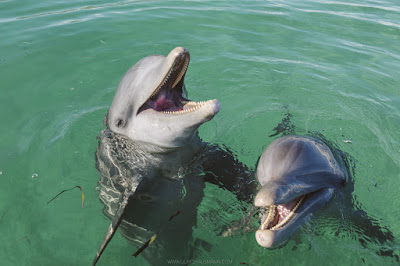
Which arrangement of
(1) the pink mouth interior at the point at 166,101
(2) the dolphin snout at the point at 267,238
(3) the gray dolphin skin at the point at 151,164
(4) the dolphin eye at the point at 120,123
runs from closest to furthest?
(2) the dolphin snout at the point at 267,238 → (3) the gray dolphin skin at the point at 151,164 → (1) the pink mouth interior at the point at 166,101 → (4) the dolphin eye at the point at 120,123

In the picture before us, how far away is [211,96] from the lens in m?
7.43

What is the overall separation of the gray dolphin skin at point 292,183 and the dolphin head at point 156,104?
1.00 metres

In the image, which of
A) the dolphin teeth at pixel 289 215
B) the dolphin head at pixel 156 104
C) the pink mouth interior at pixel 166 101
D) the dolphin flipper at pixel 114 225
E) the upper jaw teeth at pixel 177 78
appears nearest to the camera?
the dolphin teeth at pixel 289 215

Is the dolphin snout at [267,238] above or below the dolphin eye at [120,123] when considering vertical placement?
below

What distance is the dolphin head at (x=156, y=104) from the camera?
3969 millimetres

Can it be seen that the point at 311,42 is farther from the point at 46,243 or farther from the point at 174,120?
the point at 46,243

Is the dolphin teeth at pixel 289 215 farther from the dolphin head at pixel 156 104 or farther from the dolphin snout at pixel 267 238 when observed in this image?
the dolphin head at pixel 156 104

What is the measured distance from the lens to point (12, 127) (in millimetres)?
6176

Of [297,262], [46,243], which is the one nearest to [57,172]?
[46,243]

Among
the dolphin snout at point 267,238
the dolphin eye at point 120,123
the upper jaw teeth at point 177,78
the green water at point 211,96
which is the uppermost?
the upper jaw teeth at point 177,78

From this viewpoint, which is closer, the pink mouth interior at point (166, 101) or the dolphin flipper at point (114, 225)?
the dolphin flipper at point (114, 225)

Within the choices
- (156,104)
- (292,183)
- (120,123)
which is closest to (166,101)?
(156,104)

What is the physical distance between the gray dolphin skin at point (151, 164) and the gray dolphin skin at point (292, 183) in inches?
41.0

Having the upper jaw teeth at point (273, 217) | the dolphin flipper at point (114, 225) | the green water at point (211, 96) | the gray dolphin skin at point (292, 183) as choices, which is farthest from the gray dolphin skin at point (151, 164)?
the upper jaw teeth at point (273, 217)
